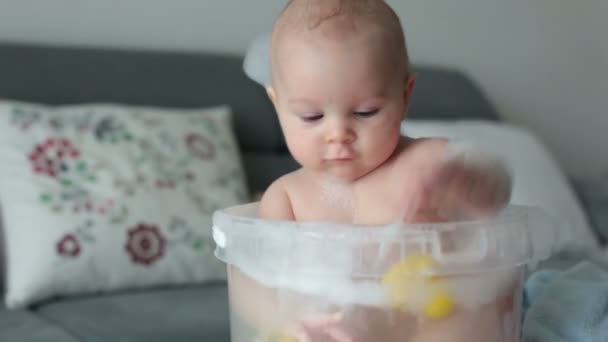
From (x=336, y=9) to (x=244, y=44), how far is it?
128 cm

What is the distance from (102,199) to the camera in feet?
4.43

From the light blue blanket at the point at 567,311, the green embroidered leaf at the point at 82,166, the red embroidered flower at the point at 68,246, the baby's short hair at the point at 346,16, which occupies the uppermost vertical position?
the baby's short hair at the point at 346,16

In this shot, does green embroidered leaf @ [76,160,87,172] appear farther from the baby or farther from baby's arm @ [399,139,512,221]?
baby's arm @ [399,139,512,221]

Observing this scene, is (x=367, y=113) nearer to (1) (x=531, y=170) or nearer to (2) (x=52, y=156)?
(2) (x=52, y=156)

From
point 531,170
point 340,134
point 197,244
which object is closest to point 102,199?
point 197,244

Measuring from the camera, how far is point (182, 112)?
5.09 feet

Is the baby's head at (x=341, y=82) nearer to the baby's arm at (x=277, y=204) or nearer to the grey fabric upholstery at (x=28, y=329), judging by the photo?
the baby's arm at (x=277, y=204)

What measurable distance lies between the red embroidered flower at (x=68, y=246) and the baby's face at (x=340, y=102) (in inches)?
27.2

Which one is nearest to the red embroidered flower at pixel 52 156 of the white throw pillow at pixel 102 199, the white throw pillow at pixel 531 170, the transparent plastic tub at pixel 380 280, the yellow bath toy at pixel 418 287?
the white throw pillow at pixel 102 199

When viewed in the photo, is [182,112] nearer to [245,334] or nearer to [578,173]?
[245,334]

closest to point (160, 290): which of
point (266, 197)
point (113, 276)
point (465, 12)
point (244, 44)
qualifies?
point (113, 276)

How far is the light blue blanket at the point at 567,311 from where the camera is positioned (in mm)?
760

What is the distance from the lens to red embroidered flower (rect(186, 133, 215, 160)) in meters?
1.51

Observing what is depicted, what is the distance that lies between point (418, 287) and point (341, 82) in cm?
17
